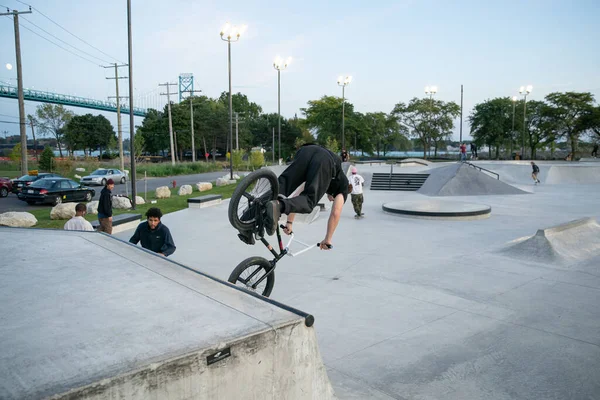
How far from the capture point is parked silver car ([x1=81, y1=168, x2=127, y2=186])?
2912 centimetres

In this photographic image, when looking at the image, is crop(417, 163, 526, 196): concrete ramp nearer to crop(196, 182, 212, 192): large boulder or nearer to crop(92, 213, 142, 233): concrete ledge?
crop(196, 182, 212, 192): large boulder

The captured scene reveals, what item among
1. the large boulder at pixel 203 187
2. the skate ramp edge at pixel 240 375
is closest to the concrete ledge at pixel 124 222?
the skate ramp edge at pixel 240 375

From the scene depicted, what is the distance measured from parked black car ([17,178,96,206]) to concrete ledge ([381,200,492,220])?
14709 mm

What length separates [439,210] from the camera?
530 inches

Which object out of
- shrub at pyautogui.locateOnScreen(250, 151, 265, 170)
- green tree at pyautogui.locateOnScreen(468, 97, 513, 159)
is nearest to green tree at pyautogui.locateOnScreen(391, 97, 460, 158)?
green tree at pyautogui.locateOnScreen(468, 97, 513, 159)

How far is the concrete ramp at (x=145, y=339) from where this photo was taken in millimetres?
1915

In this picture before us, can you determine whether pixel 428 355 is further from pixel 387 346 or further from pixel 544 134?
pixel 544 134

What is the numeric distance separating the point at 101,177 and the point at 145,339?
30.7 meters

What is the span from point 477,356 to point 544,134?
63431 millimetres

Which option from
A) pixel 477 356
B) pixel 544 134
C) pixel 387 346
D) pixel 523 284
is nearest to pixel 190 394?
pixel 387 346

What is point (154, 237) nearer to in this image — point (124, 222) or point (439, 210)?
point (124, 222)

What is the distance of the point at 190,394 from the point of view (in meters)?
2.13

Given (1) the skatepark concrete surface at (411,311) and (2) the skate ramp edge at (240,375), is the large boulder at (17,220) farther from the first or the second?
(2) the skate ramp edge at (240,375)

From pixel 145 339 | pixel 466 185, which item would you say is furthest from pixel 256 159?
pixel 145 339
